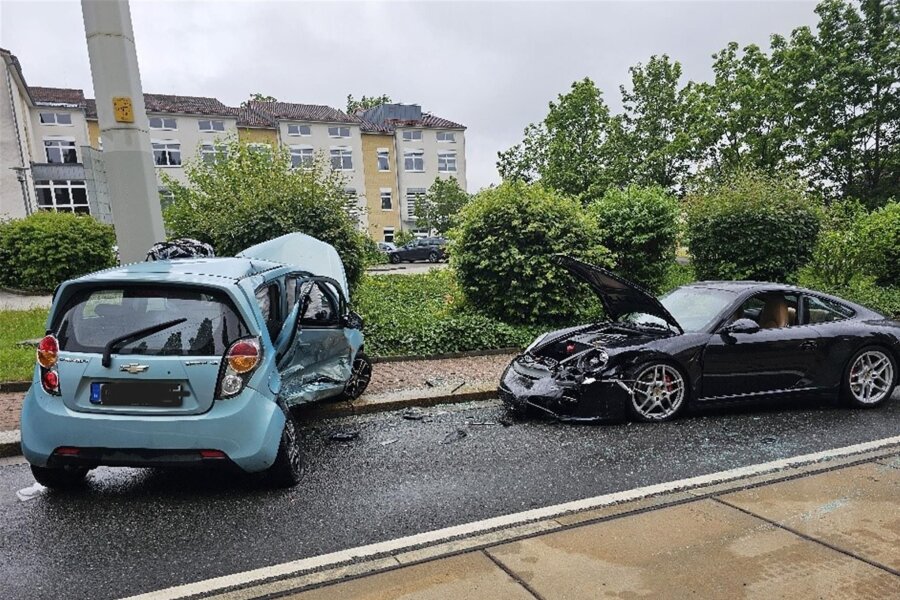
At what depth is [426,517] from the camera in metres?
3.62

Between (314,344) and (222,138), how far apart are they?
43736mm

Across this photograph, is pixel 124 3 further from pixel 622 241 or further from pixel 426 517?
pixel 622 241

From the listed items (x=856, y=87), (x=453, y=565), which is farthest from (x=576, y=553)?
(x=856, y=87)

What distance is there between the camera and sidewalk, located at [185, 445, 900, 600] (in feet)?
9.14

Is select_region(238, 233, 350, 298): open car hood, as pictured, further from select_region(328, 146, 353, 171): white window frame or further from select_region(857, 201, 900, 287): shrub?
select_region(328, 146, 353, 171): white window frame

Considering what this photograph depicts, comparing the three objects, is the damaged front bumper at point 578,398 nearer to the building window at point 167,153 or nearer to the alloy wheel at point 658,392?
the alloy wheel at point 658,392

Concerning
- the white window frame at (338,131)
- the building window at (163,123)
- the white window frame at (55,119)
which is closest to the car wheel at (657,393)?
the building window at (163,123)

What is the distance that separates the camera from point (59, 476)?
13.2 ft

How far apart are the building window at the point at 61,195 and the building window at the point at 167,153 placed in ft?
21.4

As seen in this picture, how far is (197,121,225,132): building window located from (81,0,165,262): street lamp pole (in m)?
42.9

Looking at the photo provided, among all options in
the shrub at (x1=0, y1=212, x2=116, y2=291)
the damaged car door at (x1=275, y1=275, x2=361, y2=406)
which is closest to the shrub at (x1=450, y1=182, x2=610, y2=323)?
the damaged car door at (x1=275, y1=275, x2=361, y2=406)

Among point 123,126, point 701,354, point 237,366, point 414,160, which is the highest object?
point 414,160

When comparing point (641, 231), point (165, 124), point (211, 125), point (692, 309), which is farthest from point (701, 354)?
point (165, 124)

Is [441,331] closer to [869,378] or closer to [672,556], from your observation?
[869,378]
